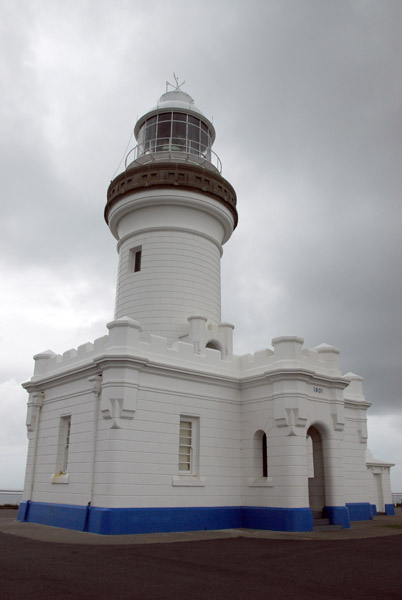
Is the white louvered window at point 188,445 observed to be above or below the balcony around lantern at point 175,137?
below

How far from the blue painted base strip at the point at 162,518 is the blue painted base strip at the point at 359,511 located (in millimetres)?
4461

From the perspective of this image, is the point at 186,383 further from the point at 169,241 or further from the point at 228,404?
the point at 169,241

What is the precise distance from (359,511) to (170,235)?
1187 cm

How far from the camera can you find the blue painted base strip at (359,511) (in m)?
17.5

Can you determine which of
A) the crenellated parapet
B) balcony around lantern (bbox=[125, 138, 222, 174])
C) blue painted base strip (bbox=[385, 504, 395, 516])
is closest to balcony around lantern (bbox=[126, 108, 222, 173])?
balcony around lantern (bbox=[125, 138, 222, 174])

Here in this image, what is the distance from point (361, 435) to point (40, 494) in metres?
11.4

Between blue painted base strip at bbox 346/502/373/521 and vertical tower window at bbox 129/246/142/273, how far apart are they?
11217mm

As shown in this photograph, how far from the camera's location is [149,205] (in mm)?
18531

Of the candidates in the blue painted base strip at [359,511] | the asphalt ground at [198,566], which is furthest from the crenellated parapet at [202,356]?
the blue painted base strip at [359,511]

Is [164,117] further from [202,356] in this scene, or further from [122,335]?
[122,335]

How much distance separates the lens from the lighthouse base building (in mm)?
13094

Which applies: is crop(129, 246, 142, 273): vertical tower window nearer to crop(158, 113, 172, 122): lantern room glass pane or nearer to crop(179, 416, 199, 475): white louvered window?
crop(158, 113, 172, 122): lantern room glass pane

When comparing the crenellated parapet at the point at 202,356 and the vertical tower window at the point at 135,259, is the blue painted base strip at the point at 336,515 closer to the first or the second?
the crenellated parapet at the point at 202,356

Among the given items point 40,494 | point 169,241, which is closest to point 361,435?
point 169,241
